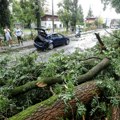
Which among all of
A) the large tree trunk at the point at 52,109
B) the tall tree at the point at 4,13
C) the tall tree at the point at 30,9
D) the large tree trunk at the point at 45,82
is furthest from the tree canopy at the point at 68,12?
the large tree trunk at the point at 52,109

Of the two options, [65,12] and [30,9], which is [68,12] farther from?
[30,9]

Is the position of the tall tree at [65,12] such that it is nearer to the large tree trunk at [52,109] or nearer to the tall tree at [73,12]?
the tall tree at [73,12]

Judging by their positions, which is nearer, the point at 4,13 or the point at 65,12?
the point at 4,13

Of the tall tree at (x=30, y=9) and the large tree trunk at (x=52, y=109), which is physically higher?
the tall tree at (x=30, y=9)

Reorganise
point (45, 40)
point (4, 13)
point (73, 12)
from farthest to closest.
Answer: point (73, 12)
point (4, 13)
point (45, 40)

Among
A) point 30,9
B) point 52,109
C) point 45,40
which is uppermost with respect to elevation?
point 30,9

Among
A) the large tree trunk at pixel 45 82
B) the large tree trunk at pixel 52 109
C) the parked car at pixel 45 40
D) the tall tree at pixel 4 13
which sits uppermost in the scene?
the tall tree at pixel 4 13

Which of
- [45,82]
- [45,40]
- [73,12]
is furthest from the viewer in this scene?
[73,12]

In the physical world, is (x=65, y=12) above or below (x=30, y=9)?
below

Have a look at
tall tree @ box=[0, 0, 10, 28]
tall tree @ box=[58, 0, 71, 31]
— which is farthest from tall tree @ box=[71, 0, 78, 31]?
tall tree @ box=[0, 0, 10, 28]

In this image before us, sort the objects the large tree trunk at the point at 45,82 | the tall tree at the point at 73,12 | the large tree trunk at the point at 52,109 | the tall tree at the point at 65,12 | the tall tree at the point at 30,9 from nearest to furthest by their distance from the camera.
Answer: the large tree trunk at the point at 52,109 < the large tree trunk at the point at 45,82 < the tall tree at the point at 30,9 < the tall tree at the point at 65,12 < the tall tree at the point at 73,12

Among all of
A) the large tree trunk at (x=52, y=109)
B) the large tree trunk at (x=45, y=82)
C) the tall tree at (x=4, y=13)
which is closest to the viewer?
the large tree trunk at (x=52, y=109)

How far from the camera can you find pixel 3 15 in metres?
21.5

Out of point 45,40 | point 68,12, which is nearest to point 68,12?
point 68,12
